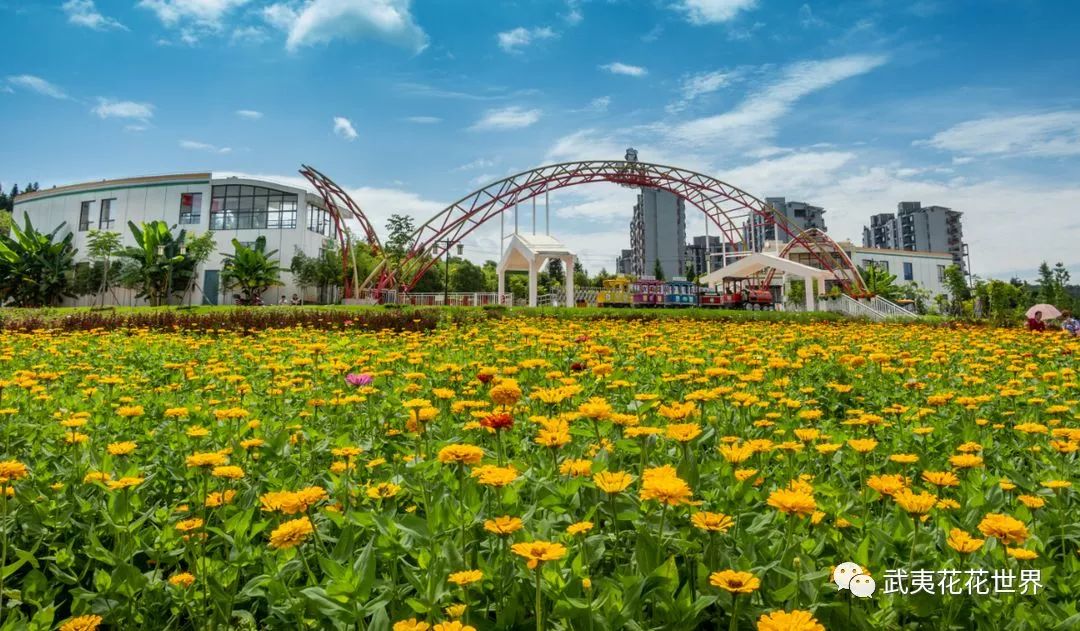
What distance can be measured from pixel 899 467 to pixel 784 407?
2.50 ft

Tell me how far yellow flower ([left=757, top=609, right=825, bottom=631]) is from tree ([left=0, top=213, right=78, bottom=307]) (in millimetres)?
36709

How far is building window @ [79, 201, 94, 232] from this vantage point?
3294 centimetres

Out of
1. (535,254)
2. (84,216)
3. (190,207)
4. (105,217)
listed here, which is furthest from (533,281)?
(84,216)

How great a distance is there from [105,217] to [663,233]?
65782 millimetres

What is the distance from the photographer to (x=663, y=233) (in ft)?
268

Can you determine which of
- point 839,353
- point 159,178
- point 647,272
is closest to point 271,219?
point 159,178

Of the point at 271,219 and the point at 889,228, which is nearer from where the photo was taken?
the point at 271,219

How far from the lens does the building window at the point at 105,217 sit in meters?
32.6

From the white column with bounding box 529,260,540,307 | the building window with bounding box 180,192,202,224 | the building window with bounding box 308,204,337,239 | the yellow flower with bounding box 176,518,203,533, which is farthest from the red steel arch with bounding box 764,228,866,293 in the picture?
the building window with bounding box 180,192,202,224

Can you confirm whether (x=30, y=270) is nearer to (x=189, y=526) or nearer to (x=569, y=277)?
(x=569, y=277)

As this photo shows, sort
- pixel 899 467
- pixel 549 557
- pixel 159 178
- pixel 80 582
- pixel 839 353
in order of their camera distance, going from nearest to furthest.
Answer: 1. pixel 549 557
2. pixel 80 582
3. pixel 899 467
4. pixel 839 353
5. pixel 159 178

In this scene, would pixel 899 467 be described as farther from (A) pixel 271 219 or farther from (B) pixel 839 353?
(A) pixel 271 219

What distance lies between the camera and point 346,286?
Result: 29594 millimetres

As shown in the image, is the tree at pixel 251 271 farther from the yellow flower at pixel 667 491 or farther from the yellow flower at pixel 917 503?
the yellow flower at pixel 917 503
